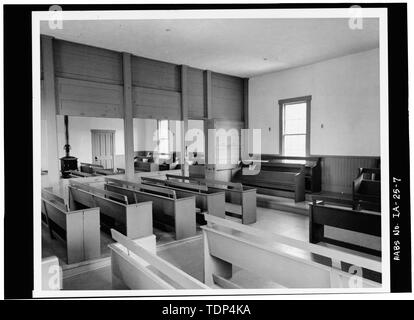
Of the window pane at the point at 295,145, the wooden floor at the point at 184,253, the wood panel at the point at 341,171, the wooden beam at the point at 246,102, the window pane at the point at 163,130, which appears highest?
the wooden beam at the point at 246,102

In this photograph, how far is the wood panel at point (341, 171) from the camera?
6718mm

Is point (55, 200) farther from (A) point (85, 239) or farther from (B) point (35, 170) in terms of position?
(B) point (35, 170)

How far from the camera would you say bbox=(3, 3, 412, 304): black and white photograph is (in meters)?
2.07

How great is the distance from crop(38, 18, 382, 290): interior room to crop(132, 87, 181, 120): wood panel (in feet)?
0.10

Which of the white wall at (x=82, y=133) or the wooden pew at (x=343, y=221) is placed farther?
the white wall at (x=82, y=133)

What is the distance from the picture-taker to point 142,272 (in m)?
2.03

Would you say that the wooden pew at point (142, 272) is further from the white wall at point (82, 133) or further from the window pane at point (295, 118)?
the white wall at point (82, 133)

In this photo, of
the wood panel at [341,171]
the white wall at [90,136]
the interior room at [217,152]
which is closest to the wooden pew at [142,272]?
the interior room at [217,152]

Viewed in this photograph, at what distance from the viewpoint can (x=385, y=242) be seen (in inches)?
80.8

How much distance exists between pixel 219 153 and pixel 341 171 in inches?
124

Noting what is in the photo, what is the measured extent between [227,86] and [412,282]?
7.34 metres

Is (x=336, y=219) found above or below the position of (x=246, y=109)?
below

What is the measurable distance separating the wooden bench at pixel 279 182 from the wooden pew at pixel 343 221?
2809 millimetres
